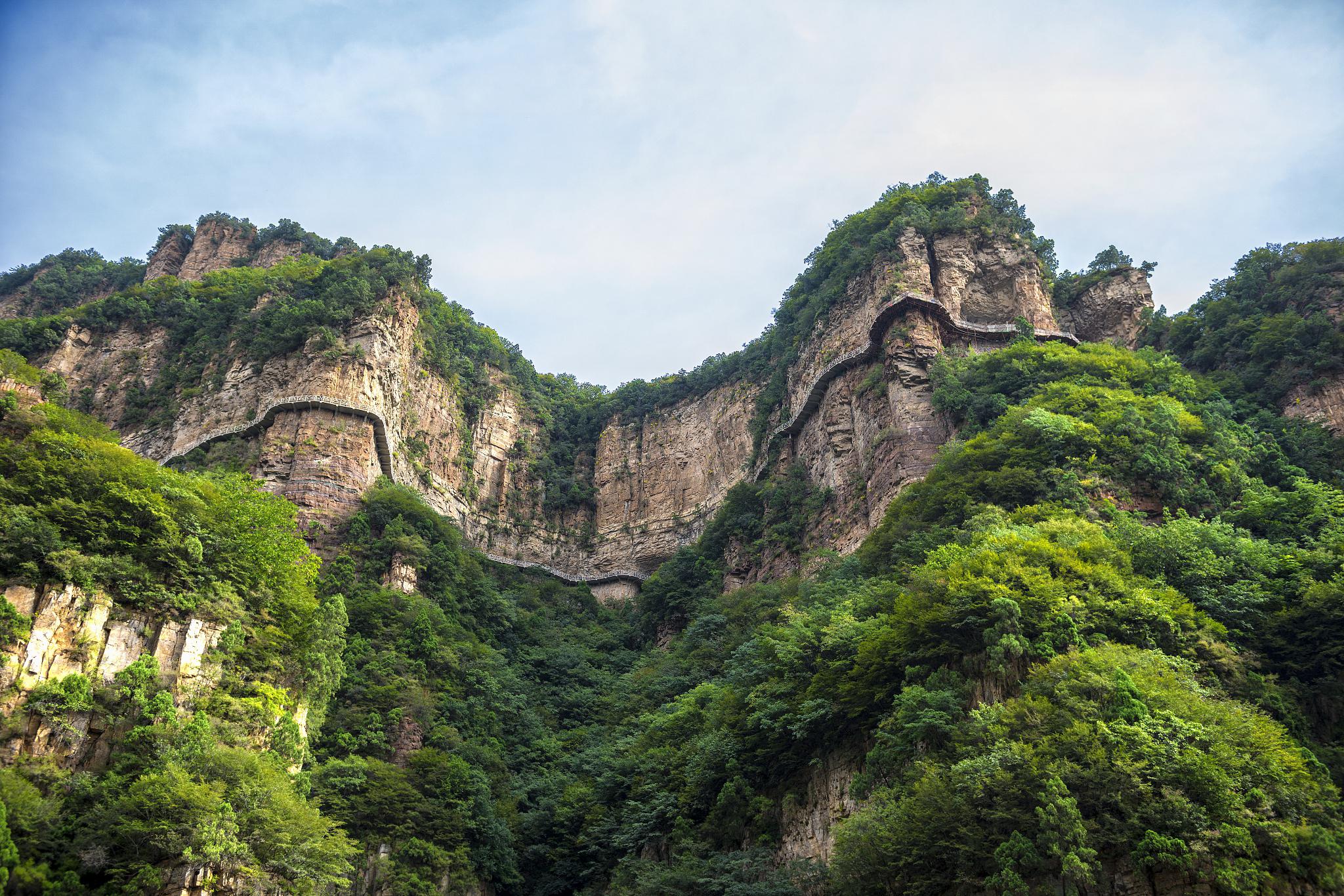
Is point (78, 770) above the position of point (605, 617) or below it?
below

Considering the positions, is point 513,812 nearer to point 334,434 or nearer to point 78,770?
point 78,770

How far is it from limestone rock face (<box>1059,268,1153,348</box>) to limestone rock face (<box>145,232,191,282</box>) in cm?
4920

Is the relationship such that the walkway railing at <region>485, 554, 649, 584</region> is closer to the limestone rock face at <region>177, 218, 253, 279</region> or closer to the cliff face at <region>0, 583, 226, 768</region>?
the limestone rock face at <region>177, 218, 253, 279</region>

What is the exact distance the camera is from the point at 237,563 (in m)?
20.7

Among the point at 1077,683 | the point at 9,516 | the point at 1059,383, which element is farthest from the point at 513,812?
the point at 1059,383

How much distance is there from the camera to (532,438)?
52.7 metres

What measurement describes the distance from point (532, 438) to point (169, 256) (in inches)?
996

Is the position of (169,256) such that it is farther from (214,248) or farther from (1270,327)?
(1270,327)

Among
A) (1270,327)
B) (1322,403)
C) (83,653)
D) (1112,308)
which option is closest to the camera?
(83,653)

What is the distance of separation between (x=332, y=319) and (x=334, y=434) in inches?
235

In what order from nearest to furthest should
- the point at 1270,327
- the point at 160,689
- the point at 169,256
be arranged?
the point at 160,689 → the point at 1270,327 → the point at 169,256

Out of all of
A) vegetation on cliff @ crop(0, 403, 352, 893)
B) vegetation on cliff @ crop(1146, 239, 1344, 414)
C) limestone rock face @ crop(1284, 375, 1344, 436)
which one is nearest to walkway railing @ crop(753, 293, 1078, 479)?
vegetation on cliff @ crop(1146, 239, 1344, 414)

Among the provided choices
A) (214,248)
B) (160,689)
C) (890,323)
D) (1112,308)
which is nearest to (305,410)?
(160,689)

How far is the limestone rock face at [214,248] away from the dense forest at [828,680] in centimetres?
2792
